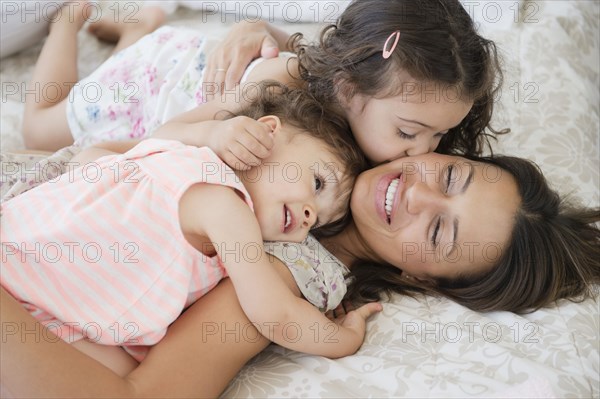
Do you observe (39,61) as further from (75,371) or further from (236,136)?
(75,371)

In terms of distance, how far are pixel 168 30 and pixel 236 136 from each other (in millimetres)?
783

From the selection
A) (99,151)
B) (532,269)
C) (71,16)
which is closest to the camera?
(532,269)

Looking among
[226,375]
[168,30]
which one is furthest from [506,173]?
Result: [168,30]

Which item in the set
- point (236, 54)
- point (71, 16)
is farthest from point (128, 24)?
point (236, 54)

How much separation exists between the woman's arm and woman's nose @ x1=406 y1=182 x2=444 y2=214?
0.30 m

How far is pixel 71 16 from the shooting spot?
6.30 feet

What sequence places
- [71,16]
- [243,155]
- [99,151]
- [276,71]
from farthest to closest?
[71,16]
[276,71]
[99,151]
[243,155]

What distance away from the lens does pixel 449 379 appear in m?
1.10

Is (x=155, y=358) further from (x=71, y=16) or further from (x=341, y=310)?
(x=71, y=16)

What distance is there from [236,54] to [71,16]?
607 mm

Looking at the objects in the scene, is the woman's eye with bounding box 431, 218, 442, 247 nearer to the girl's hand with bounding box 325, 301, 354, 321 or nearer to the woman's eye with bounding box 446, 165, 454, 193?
the woman's eye with bounding box 446, 165, 454, 193

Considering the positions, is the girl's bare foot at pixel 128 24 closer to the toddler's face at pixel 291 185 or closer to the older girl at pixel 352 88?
the older girl at pixel 352 88

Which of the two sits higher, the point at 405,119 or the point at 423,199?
the point at 405,119

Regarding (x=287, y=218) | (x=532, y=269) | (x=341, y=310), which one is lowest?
(x=341, y=310)
